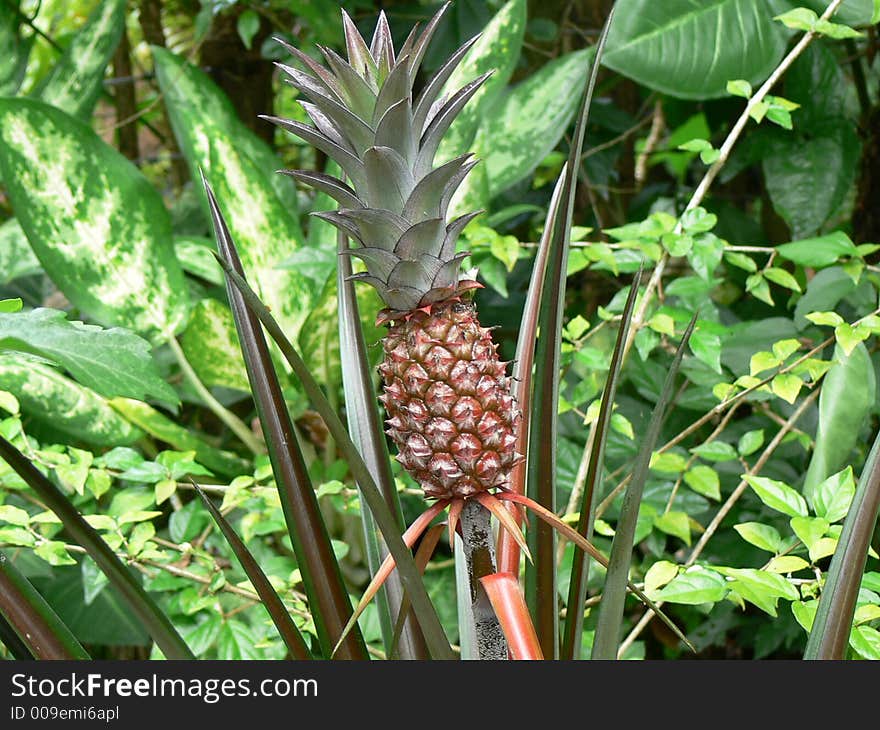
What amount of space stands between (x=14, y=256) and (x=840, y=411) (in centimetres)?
112

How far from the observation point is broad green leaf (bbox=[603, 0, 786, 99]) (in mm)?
1030

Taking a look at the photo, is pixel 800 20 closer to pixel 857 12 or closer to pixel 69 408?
pixel 857 12

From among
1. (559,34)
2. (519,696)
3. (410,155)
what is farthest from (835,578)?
(559,34)

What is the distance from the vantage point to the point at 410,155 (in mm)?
458

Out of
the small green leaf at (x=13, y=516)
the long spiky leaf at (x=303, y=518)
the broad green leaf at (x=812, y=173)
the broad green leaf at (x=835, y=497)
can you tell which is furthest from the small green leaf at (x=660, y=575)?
the broad green leaf at (x=812, y=173)

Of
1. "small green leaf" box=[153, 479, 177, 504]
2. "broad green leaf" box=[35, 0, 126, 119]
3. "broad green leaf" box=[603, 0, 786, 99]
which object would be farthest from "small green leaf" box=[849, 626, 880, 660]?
"broad green leaf" box=[35, 0, 126, 119]

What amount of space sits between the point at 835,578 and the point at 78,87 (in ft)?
4.39

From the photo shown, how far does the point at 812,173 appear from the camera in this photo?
1.20m

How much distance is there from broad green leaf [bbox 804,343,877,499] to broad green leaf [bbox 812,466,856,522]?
0.11 metres

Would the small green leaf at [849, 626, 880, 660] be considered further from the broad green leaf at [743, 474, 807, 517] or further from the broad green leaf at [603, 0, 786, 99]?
the broad green leaf at [603, 0, 786, 99]

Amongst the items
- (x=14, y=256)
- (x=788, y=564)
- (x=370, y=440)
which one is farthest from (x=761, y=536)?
(x=14, y=256)

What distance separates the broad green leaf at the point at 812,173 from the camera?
47.3 inches

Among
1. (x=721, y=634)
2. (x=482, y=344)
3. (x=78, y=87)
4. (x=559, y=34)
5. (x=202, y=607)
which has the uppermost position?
(x=559, y=34)

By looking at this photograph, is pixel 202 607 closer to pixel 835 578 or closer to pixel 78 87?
pixel 835 578
